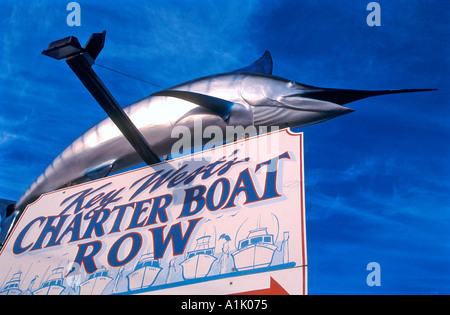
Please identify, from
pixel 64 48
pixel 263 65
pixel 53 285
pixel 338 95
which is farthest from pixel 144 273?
pixel 263 65

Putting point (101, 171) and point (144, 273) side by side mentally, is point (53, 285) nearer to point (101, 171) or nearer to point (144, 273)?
point (144, 273)

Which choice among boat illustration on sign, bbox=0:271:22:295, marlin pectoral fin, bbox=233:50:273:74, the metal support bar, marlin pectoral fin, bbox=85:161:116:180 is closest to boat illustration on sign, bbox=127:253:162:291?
boat illustration on sign, bbox=0:271:22:295

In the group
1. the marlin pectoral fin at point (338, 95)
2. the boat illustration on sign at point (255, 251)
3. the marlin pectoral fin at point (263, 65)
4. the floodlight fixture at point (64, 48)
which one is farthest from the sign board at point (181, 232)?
the marlin pectoral fin at point (263, 65)

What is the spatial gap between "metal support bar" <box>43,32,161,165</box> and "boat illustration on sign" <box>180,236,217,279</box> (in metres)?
1.52

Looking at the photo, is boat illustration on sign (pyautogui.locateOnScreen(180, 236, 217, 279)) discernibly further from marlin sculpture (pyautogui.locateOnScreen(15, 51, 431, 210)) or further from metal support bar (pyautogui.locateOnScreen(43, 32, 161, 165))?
marlin sculpture (pyautogui.locateOnScreen(15, 51, 431, 210))

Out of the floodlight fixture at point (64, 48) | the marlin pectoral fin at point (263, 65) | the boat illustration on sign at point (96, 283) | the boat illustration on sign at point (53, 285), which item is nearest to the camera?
the boat illustration on sign at point (96, 283)

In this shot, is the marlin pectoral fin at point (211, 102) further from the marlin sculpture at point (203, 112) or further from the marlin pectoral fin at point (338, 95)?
the marlin pectoral fin at point (338, 95)

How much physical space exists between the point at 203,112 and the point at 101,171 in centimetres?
158

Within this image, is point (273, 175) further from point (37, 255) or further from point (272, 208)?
point (37, 255)

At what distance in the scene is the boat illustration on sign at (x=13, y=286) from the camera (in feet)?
13.0

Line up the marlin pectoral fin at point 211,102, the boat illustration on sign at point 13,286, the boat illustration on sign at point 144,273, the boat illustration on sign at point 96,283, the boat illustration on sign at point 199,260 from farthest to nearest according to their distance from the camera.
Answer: the marlin pectoral fin at point 211,102, the boat illustration on sign at point 13,286, the boat illustration on sign at point 96,283, the boat illustration on sign at point 144,273, the boat illustration on sign at point 199,260

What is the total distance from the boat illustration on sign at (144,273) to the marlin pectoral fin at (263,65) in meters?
3.67

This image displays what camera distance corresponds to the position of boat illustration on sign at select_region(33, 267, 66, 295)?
12.2 ft
